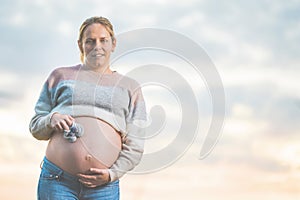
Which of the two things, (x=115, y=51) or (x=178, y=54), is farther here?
(x=178, y=54)

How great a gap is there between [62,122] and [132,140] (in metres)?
0.42

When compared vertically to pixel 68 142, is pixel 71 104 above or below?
above

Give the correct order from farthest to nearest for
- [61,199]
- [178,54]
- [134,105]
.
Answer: [178,54], [134,105], [61,199]

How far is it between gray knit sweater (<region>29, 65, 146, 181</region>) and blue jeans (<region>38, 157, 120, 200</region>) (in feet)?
0.36

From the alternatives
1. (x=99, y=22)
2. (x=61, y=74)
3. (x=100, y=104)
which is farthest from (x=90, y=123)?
(x=99, y=22)

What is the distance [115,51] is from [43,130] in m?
0.64

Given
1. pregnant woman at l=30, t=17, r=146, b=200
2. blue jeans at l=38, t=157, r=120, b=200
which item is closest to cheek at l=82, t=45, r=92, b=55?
pregnant woman at l=30, t=17, r=146, b=200

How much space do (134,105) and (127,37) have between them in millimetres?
448

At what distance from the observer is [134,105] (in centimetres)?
309

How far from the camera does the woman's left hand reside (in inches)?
113

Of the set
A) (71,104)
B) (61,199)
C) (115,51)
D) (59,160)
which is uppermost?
(115,51)

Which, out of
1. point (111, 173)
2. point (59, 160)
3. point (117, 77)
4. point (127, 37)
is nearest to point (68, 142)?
point (59, 160)

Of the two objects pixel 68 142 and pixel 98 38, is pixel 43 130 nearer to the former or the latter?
pixel 68 142

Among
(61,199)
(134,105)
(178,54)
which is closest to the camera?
(61,199)
